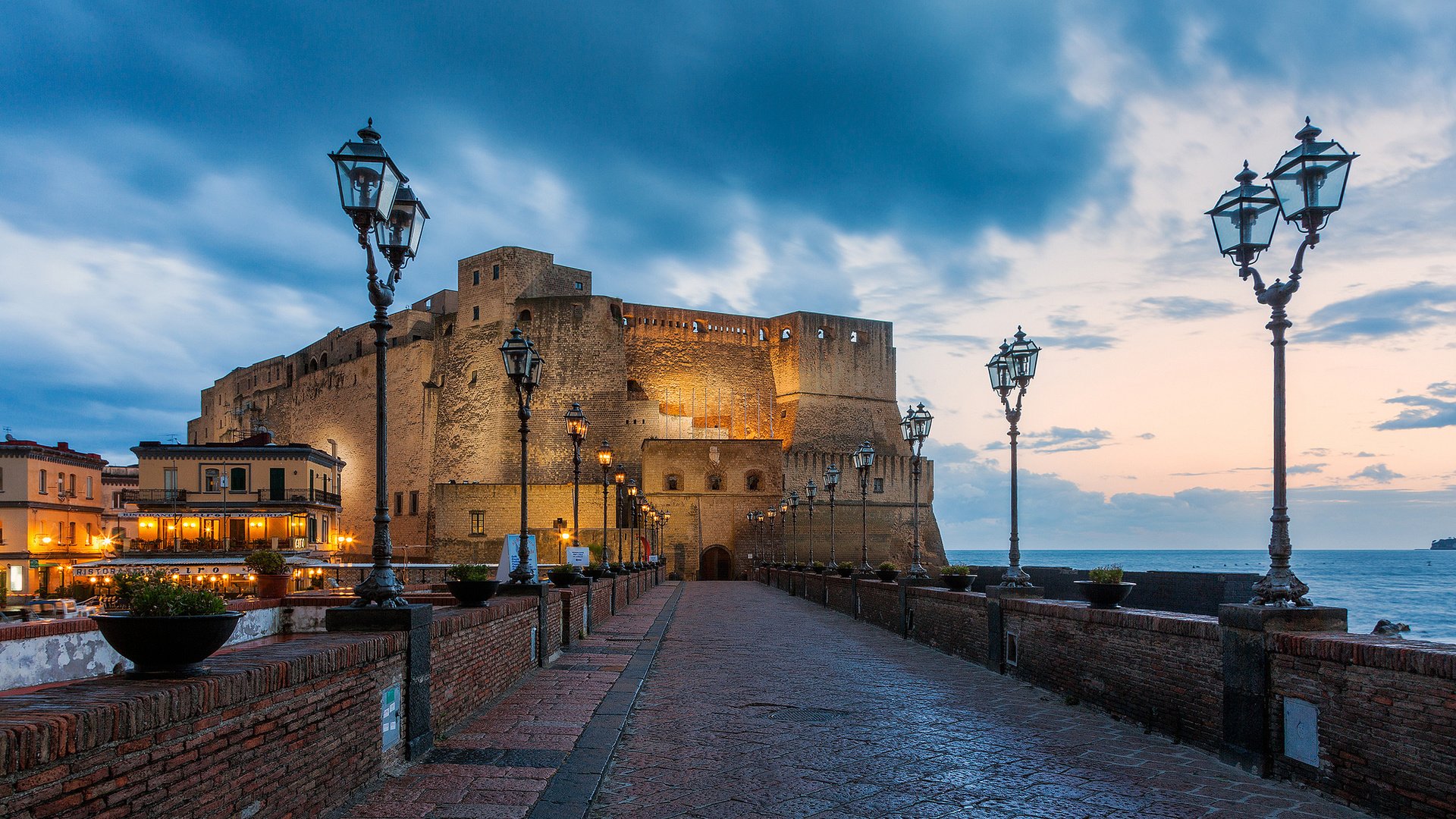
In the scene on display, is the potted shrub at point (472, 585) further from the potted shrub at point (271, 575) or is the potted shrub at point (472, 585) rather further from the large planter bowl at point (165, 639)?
the potted shrub at point (271, 575)

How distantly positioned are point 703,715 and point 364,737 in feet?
12.0

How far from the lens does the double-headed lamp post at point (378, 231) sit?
7012 millimetres

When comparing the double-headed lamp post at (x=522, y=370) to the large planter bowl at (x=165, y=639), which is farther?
the double-headed lamp post at (x=522, y=370)

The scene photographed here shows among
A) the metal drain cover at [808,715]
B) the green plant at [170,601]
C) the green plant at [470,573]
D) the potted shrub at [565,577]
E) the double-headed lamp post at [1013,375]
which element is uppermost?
the double-headed lamp post at [1013,375]

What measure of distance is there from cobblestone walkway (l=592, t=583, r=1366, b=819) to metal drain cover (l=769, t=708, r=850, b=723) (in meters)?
0.03

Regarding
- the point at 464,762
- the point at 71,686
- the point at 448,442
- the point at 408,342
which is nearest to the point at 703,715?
the point at 464,762

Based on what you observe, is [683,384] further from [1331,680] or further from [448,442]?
[1331,680]

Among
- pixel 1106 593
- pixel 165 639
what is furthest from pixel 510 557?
pixel 165 639

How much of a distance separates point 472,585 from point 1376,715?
269 inches

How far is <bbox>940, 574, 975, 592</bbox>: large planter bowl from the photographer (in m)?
14.9

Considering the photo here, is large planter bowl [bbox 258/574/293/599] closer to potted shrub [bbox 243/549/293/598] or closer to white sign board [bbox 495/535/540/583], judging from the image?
potted shrub [bbox 243/549/293/598]

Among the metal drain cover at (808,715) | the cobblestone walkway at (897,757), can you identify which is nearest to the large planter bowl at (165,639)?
the cobblestone walkway at (897,757)

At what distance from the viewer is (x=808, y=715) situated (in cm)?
873

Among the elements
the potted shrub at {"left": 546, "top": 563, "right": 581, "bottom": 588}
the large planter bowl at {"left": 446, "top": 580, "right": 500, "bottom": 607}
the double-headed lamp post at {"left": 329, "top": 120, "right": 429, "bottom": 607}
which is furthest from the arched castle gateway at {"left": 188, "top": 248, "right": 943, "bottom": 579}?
the double-headed lamp post at {"left": 329, "top": 120, "right": 429, "bottom": 607}
